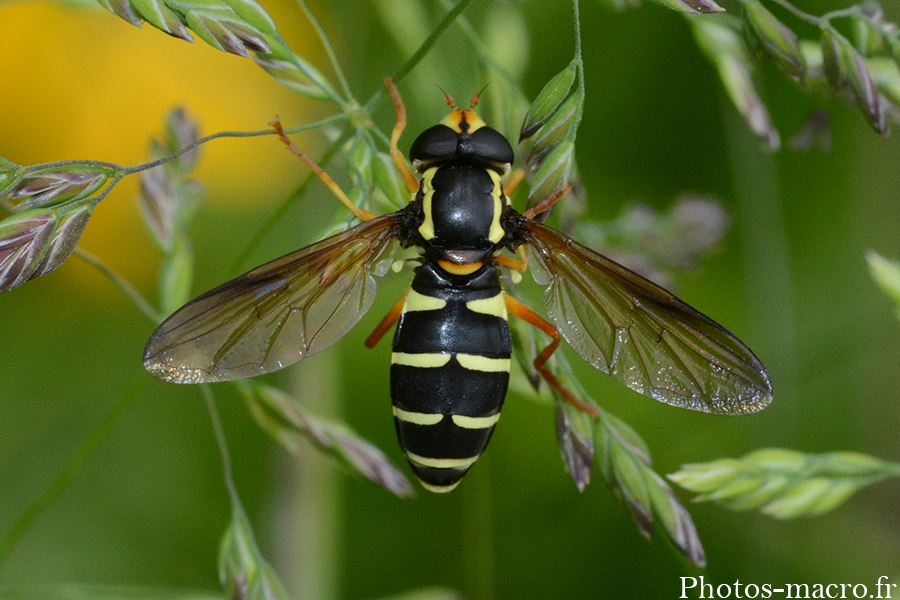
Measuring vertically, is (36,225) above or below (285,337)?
above

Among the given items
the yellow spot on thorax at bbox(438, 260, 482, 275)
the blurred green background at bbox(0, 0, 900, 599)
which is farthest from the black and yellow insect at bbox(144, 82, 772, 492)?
the blurred green background at bbox(0, 0, 900, 599)

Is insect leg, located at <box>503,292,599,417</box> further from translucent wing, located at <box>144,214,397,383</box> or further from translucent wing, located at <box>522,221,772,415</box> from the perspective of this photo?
translucent wing, located at <box>144,214,397,383</box>

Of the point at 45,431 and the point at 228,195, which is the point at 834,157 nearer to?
the point at 228,195

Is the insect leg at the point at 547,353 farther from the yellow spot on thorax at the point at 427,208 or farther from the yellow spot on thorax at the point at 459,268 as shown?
the yellow spot on thorax at the point at 427,208

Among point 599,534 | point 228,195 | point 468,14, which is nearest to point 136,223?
point 228,195

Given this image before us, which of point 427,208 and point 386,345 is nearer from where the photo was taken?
point 427,208

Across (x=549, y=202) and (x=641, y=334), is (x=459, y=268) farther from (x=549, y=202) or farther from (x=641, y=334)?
(x=641, y=334)

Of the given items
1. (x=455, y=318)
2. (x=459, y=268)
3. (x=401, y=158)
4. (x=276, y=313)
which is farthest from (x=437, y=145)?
(x=276, y=313)
